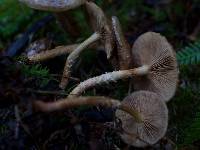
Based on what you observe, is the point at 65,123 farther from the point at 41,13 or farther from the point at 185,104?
the point at 41,13

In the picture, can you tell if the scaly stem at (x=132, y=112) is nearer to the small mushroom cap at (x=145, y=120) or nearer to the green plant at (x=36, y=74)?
the small mushroom cap at (x=145, y=120)

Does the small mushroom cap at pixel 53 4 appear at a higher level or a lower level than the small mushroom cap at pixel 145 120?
higher

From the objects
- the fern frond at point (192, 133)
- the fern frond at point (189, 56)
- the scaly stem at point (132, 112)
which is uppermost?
the fern frond at point (189, 56)

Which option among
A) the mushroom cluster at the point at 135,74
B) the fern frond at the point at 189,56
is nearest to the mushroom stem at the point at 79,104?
the mushroom cluster at the point at 135,74

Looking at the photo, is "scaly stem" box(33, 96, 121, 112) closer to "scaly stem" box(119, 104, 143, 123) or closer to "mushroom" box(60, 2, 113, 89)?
"scaly stem" box(119, 104, 143, 123)

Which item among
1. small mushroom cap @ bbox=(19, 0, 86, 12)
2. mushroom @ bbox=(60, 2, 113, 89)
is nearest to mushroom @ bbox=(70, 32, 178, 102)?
mushroom @ bbox=(60, 2, 113, 89)

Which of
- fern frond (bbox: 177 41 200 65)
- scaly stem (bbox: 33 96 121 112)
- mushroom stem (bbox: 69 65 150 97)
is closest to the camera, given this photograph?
scaly stem (bbox: 33 96 121 112)
